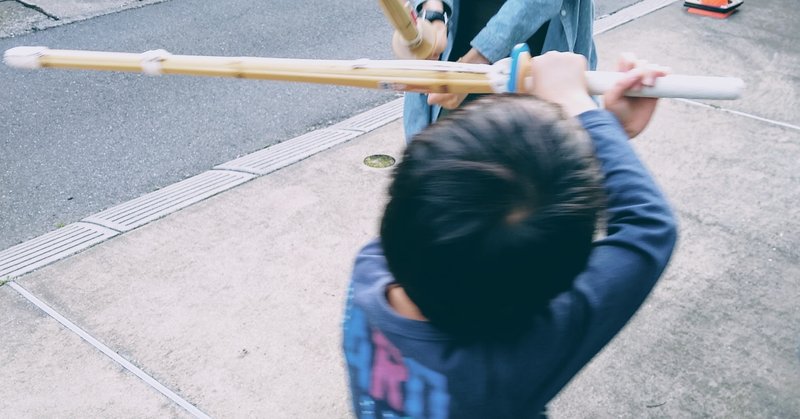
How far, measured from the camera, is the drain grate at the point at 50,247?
335 cm

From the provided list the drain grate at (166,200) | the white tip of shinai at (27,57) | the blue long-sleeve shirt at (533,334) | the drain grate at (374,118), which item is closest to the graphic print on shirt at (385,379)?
the blue long-sleeve shirt at (533,334)

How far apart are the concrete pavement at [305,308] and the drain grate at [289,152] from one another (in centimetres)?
11

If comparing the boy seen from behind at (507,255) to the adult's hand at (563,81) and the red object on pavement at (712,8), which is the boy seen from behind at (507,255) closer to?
the adult's hand at (563,81)

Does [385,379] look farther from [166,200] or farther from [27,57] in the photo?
[166,200]

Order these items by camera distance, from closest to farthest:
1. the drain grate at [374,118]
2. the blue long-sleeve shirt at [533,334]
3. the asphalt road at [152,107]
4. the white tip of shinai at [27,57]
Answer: the blue long-sleeve shirt at [533,334]
the white tip of shinai at [27,57]
the asphalt road at [152,107]
the drain grate at [374,118]

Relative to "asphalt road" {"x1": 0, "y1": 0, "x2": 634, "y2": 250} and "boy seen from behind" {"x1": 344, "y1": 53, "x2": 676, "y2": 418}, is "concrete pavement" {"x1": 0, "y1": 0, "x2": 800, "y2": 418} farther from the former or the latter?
"boy seen from behind" {"x1": 344, "y1": 53, "x2": 676, "y2": 418}

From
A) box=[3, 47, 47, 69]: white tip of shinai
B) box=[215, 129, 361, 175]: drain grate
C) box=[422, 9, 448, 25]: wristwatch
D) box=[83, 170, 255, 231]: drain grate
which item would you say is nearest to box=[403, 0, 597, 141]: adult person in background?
box=[422, 9, 448, 25]: wristwatch

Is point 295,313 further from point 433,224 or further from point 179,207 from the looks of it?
point 433,224

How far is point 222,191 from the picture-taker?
3.92 m

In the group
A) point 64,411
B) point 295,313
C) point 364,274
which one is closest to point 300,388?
point 295,313

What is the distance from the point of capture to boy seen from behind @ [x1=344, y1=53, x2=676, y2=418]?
969mm

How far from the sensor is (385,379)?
1.15m

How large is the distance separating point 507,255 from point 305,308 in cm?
219

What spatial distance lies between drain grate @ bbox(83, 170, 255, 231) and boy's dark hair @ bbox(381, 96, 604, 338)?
285 centimetres
